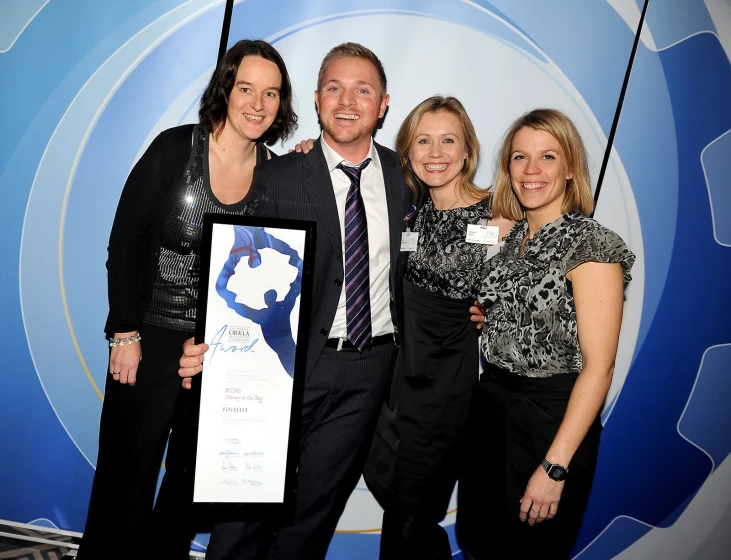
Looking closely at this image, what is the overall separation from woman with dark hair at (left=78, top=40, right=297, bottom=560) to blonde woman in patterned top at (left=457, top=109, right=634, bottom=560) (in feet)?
3.26

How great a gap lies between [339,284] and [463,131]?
2.63ft

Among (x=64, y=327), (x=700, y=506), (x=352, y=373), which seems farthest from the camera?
(x=700, y=506)

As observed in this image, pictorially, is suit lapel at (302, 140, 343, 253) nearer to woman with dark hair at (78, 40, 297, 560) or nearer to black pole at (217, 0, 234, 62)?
woman with dark hair at (78, 40, 297, 560)

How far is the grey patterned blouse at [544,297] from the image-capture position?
1710 millimetres

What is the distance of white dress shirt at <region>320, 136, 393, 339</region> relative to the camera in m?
2.21

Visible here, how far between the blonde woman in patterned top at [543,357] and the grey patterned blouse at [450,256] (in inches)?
6.8

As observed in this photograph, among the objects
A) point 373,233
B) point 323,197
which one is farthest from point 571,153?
point 323,197

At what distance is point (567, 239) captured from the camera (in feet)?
5.82

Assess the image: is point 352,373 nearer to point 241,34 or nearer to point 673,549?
point 241,34

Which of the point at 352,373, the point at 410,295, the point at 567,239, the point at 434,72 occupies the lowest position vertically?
the point at 352,373

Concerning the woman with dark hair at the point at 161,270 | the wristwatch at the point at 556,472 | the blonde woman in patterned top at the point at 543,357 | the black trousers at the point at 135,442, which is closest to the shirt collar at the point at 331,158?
the woman with dark hair at the point at 161,270

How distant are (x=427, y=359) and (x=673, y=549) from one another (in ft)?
6.08

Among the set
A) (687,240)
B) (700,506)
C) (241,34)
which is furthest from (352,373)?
(700,506)
